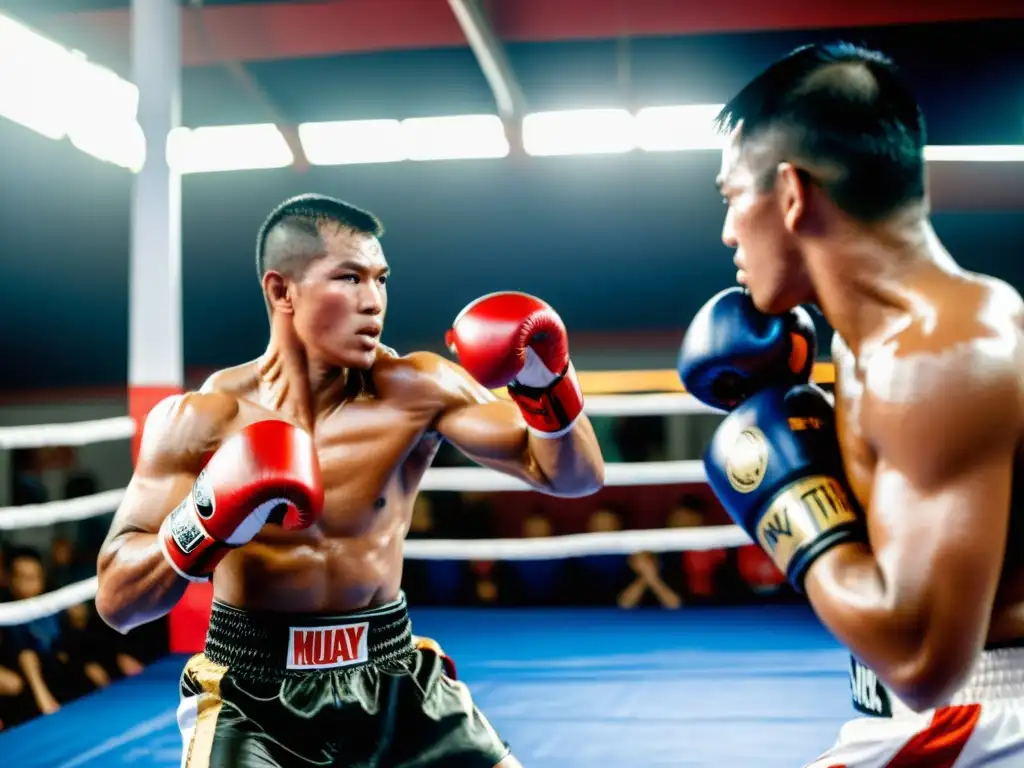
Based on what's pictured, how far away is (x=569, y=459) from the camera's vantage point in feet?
5.24

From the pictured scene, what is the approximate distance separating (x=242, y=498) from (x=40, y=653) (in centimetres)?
231

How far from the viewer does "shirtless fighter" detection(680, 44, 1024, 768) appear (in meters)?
0.84

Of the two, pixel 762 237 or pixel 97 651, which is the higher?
pixel 762 237

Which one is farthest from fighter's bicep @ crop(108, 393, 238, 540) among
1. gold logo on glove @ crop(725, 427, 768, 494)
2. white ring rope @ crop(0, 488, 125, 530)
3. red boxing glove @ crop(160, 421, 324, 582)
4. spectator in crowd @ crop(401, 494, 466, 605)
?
spectator in crowd @ crop(401, 494, 466, 605)

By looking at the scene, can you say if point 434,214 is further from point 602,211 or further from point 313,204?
point 313,204

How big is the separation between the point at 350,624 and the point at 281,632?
0.11 m

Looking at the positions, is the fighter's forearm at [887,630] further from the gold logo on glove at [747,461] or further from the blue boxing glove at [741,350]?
the blue boxing glove at [741,350]

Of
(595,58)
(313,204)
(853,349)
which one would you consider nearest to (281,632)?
(313,204)

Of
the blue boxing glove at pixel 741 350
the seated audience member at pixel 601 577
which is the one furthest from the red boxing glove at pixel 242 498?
the seated audience member at pixel 601 577

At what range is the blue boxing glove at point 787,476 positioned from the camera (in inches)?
37.4

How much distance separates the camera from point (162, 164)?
349 centimetres

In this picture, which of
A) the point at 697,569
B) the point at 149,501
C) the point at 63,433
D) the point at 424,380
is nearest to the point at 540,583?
the point at 697,569

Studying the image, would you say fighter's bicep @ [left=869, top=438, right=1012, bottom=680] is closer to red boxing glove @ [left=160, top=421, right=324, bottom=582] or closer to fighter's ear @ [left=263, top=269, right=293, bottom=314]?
red boxing glove @ [left=160, top=421, right=324, bottom=582]

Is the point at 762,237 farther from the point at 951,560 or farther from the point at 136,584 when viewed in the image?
the point at 136,584
